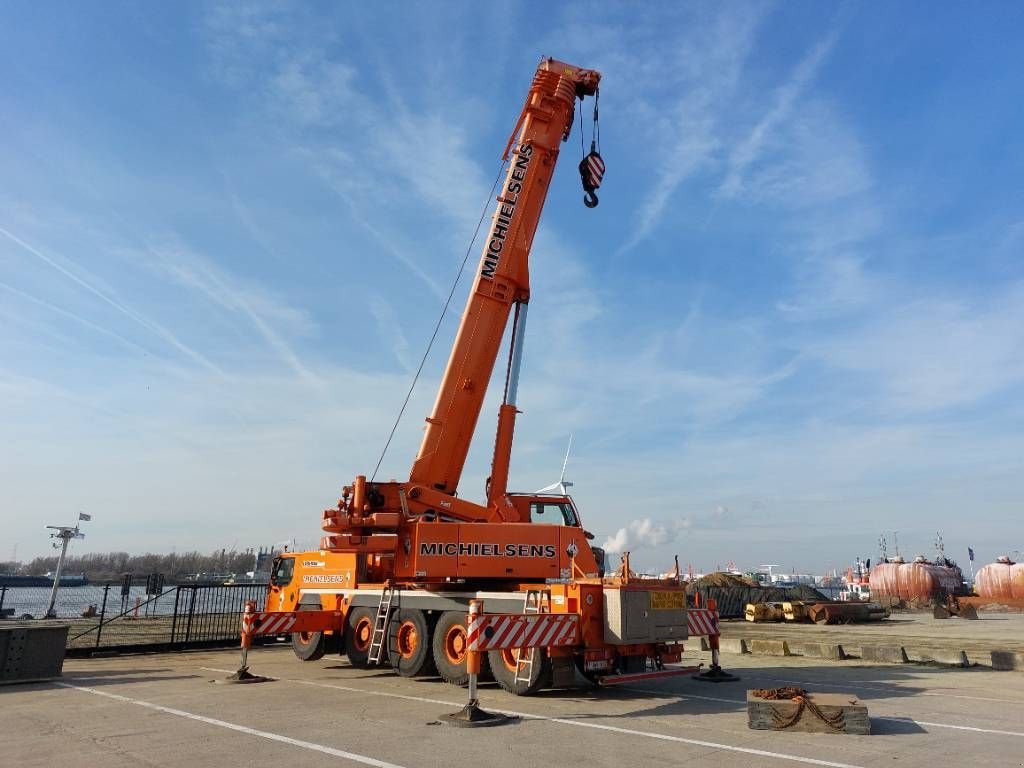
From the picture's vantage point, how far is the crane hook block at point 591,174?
15.2 meters

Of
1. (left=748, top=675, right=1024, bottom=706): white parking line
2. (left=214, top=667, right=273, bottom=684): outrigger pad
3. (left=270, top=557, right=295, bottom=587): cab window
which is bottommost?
(left=214, top=667, right=273, bottom=684): outrigger pad

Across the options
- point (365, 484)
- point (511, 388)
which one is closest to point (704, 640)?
point (511, 388)

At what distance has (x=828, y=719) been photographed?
7266mm

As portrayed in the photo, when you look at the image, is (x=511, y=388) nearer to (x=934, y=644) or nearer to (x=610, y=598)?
(x=610, y=598)

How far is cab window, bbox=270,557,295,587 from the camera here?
14.6 meters

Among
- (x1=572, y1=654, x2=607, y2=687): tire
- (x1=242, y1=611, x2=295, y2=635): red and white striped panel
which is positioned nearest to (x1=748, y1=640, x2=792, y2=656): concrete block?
(x1=572, y1=654, x2=607, y2=687): tire

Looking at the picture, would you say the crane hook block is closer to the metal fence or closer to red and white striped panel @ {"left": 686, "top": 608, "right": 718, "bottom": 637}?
red and white striped panel @ {"left": 686, "top": 608, "right": 718, "bottom": 637}

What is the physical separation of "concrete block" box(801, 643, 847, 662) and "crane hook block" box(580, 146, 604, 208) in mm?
10699

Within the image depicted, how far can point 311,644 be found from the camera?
13727 mm

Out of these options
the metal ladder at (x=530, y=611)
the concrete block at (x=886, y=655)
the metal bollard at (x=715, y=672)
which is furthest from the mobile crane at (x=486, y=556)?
the concrete block at (x=886, y=655)

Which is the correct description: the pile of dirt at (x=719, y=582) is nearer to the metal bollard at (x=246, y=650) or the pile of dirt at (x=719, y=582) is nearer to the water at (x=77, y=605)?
the water at (x=77, y=605)

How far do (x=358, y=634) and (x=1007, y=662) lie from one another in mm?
12196

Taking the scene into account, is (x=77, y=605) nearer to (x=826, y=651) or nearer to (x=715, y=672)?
(x=826, y=651)

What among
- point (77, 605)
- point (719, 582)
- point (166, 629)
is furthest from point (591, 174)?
point (77, 605)
